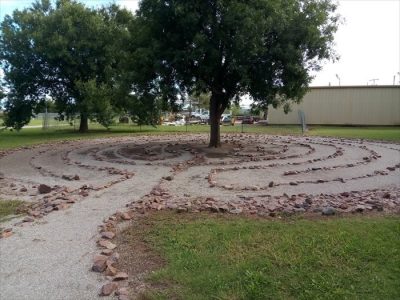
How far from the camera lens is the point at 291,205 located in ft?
25.7

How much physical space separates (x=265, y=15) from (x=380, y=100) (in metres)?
30.7

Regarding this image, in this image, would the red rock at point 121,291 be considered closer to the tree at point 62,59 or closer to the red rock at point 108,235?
the red rock at point 108,235

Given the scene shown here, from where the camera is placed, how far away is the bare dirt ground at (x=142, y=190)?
546 centimetres

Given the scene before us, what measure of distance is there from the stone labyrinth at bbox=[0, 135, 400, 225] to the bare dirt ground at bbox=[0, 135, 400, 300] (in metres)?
0.02

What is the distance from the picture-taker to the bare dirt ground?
5457 mm

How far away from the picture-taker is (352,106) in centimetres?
4272

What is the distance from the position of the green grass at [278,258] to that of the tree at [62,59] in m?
24.7

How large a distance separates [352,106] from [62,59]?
90.6 feet

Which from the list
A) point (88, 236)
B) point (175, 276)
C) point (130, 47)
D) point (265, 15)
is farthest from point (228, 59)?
point (175, 276)

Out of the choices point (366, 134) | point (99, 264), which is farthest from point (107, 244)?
point (366, 134)

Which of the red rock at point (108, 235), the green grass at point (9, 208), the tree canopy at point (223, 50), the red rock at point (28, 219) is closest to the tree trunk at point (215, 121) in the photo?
the tree canopy at point (223, 50)

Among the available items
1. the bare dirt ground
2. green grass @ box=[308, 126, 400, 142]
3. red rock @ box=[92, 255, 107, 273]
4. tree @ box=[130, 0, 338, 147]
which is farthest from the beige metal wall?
red rock @ box=[92, 255, 107, 273]

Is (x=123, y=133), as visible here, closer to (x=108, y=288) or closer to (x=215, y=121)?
(x=215, y=121)

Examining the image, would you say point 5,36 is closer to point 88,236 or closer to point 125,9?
point 125,9
